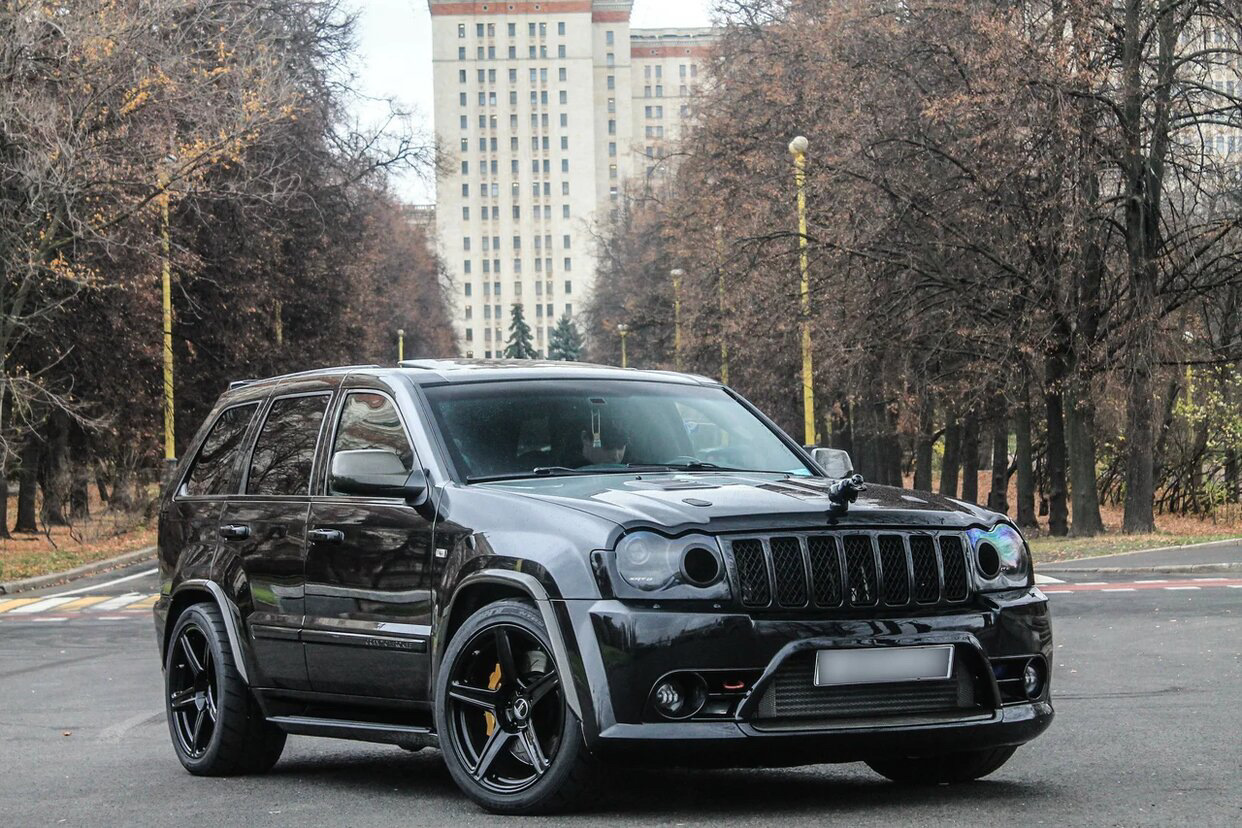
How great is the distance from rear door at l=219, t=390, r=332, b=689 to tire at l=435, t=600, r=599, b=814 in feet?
4.05

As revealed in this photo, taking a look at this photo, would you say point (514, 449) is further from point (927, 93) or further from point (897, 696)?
point (927, 93)

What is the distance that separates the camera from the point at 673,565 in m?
5.98

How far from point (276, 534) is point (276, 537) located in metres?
0.01

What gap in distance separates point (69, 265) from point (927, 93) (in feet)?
46.9

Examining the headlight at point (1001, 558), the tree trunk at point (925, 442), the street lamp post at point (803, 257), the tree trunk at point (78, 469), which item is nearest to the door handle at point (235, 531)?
the headlight at point (1001, 558)

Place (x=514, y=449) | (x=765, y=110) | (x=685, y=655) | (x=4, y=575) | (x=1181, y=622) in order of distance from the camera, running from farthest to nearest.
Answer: (x=765, y=110)
(x=4, y=575)
(x=1181, y=622)
(x=514, y=449)
(x=685, y=655)

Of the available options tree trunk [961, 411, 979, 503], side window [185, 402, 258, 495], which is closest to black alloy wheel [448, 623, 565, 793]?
side window [185, 402, 258, 495]

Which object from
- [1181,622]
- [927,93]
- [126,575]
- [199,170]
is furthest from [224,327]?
[1181,622]

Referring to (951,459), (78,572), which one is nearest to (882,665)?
(78,572)

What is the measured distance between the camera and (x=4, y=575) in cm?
2734

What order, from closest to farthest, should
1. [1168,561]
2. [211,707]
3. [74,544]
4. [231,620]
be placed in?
[231,620], [211,707], [1168,561], [74,544]

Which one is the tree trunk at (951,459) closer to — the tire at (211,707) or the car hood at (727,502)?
the tire at (211,707)

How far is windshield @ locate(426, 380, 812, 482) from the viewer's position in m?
7.18

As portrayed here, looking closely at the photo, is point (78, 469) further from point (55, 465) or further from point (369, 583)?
point (369, 583)
